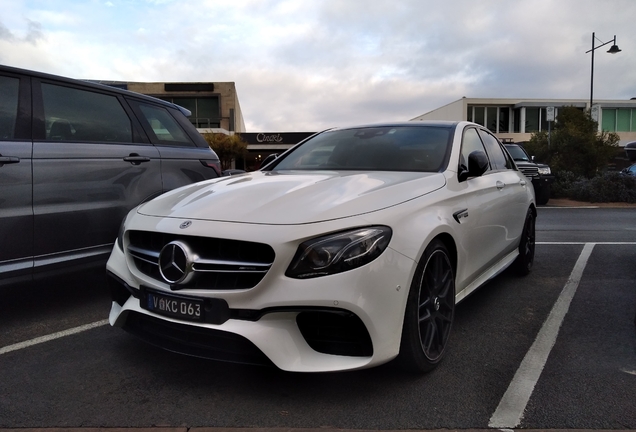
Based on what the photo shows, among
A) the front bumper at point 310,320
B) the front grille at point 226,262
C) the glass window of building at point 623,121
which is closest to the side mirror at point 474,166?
the front bumper at point 310,320

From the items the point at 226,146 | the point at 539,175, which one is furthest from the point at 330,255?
the point at 226,146

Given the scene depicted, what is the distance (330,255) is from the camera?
2426 millimetres

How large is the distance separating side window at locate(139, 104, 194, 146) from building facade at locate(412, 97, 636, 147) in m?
39.4

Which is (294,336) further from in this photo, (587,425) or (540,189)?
(540,189)

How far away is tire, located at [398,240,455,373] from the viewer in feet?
8.79

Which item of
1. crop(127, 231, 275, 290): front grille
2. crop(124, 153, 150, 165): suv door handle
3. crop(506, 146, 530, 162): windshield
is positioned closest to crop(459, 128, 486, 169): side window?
crop(127, 231, 275, 290): front grille

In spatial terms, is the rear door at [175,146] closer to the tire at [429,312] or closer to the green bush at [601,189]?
the tire at [429,312]

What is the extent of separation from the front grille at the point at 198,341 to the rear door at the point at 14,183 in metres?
1.29

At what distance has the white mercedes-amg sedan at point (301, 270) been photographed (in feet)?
7.96

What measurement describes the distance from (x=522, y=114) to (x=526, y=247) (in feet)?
137

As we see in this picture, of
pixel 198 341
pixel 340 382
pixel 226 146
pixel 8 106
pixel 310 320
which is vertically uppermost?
pixel 226 146

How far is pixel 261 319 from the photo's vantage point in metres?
2.46

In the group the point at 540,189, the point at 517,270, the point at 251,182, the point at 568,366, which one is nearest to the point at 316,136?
the point at 251,182

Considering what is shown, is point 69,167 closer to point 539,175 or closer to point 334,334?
point 334,334
